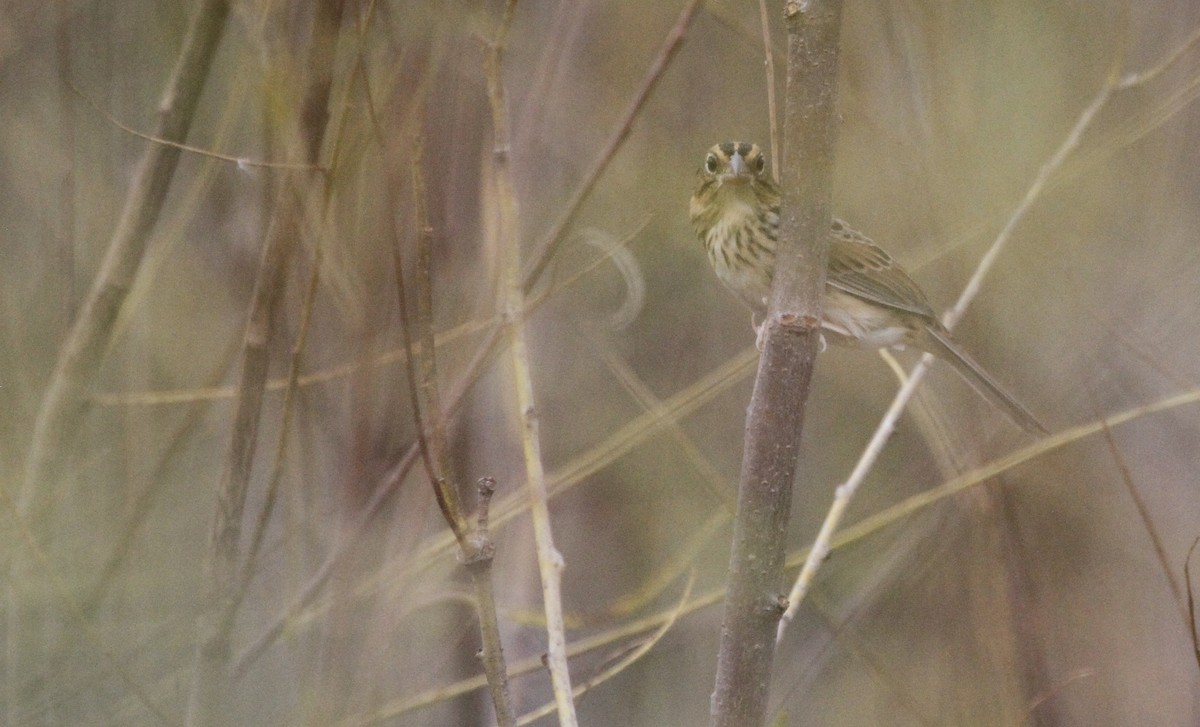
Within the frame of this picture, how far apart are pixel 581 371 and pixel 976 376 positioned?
1.16 metres

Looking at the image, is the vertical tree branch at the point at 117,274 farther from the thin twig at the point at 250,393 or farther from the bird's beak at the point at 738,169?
the bird's beak at the point at 738,169

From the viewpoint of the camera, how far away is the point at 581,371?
298 cm

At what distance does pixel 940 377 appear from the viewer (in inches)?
102

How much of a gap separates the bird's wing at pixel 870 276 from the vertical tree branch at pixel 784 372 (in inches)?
39.9

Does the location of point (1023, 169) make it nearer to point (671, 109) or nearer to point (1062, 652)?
point (671, 109)

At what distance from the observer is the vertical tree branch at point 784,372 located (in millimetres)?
1085

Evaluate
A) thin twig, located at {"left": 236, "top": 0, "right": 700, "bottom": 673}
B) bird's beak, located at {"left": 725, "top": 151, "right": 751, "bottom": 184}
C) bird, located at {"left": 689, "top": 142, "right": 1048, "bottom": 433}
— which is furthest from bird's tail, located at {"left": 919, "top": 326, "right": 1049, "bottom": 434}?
thin twig, located at {"left": 236, "top": 0, "right": 700, "bottom": 673}

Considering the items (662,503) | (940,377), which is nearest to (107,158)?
(662,503)

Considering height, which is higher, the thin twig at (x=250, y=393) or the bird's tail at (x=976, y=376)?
the bird's tail at (x=976, y=376)

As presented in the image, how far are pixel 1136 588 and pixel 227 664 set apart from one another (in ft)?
8.14

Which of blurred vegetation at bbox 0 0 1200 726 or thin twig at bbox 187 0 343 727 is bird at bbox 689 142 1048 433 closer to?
blurred vegetation at bbox 0 0 1200 726

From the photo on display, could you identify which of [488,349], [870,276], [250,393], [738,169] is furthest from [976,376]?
[250,393]

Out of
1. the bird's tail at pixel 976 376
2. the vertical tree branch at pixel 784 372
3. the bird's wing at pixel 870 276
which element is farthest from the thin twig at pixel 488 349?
the bird's tail at pixel 976 376

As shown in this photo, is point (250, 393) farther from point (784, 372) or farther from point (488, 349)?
point (784, 372)
